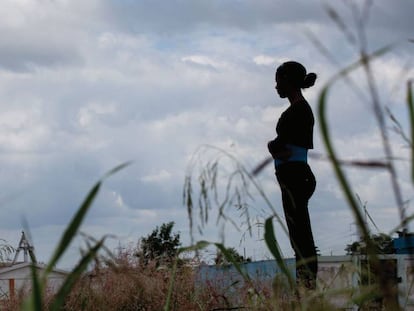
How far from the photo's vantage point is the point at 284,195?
5.28 metres

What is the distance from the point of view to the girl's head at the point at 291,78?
542 centimetres

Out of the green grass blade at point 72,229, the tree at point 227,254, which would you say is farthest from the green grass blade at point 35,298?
the tree at point 227,254

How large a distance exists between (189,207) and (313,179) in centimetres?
366

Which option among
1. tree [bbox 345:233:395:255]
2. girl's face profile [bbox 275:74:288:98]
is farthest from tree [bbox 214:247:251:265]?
girl's face profile [bbox 275:74:288:98]

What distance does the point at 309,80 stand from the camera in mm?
5570

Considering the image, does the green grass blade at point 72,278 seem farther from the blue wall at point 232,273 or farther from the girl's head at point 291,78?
the blue wall at point 232,273

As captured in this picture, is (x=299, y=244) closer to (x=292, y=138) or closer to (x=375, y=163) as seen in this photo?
(x=292, y=138)

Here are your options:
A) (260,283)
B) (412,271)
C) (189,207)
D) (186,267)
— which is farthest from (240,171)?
(186,267)

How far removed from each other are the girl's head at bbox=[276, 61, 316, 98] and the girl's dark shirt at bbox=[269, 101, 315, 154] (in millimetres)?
183

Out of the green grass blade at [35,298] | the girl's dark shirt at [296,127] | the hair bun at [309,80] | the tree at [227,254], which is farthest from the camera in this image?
the hair bun at [309,80]

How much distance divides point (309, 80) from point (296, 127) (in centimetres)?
50

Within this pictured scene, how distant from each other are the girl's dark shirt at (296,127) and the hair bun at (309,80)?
307 millimetres

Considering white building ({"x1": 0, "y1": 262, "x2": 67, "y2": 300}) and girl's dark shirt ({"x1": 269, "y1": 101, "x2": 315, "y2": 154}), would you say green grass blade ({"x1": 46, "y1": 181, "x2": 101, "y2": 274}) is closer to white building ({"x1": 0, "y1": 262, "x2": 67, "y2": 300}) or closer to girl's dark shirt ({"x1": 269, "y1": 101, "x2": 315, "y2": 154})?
girl's dark shirt ({"x1": 269, "y1": 101, "x2": 315, "y2": 154})

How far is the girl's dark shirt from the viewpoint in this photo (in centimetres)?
521
